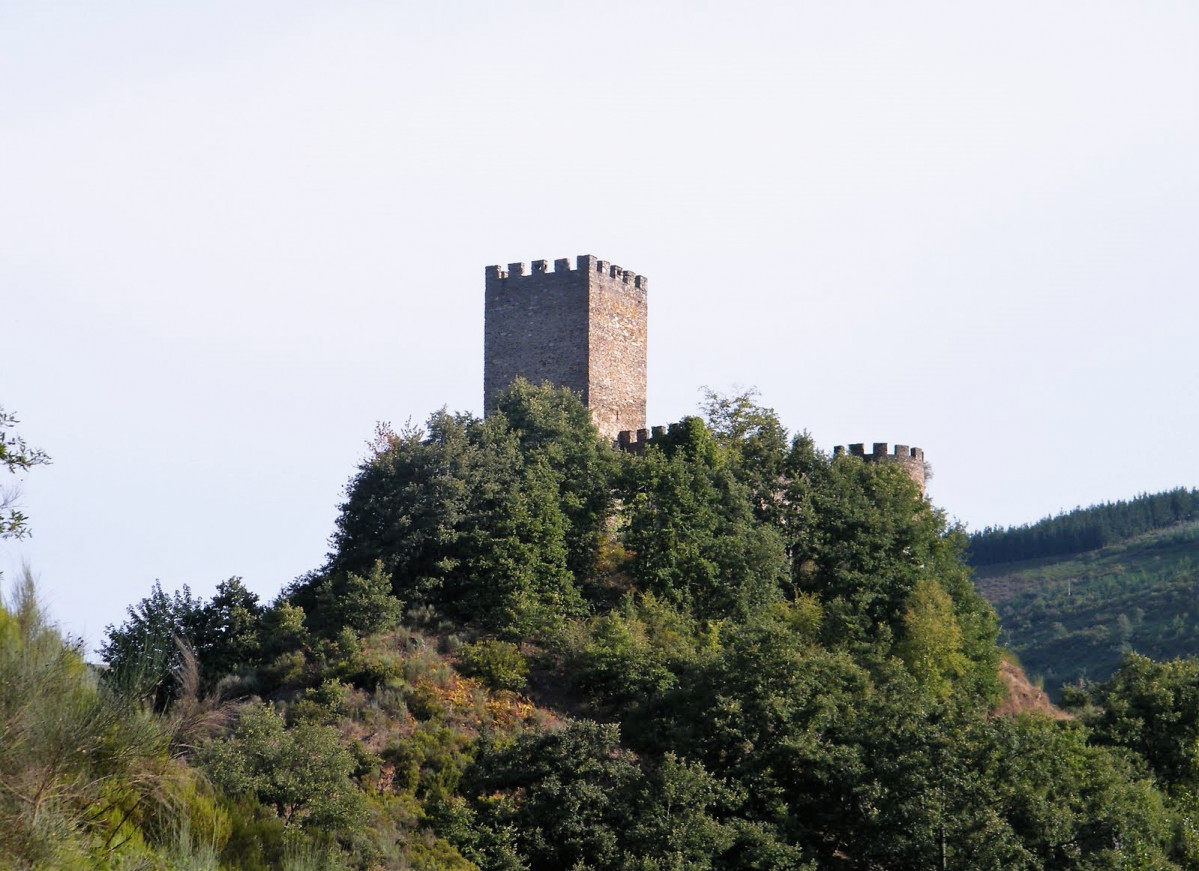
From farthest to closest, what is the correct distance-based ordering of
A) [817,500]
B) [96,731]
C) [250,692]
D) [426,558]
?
[817,500] → [426,558] → [250,692] → [96,731]

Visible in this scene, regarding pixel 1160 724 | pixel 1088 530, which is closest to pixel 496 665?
pixel 1160 724

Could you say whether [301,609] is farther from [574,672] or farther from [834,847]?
[834,847]

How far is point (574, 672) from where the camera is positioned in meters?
34.8

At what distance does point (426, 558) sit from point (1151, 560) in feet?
279

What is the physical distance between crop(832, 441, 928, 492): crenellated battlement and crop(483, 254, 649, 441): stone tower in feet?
21.5

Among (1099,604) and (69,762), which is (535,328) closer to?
(69,762)

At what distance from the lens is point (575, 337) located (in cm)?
4378

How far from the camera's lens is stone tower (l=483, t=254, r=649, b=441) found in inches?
1725

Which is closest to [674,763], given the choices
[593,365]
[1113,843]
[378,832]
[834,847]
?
[834,847]

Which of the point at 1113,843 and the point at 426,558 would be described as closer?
the point at 1113,843

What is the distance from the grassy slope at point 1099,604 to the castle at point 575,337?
45849 millimetres

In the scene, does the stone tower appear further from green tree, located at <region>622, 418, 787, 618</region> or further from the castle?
green tree, located at <region>622, 418, 787, 618</region>

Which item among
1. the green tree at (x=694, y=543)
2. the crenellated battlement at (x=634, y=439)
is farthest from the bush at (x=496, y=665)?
the crenellated battlement at (x=634, y=439)

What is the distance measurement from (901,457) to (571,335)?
1105 cm
